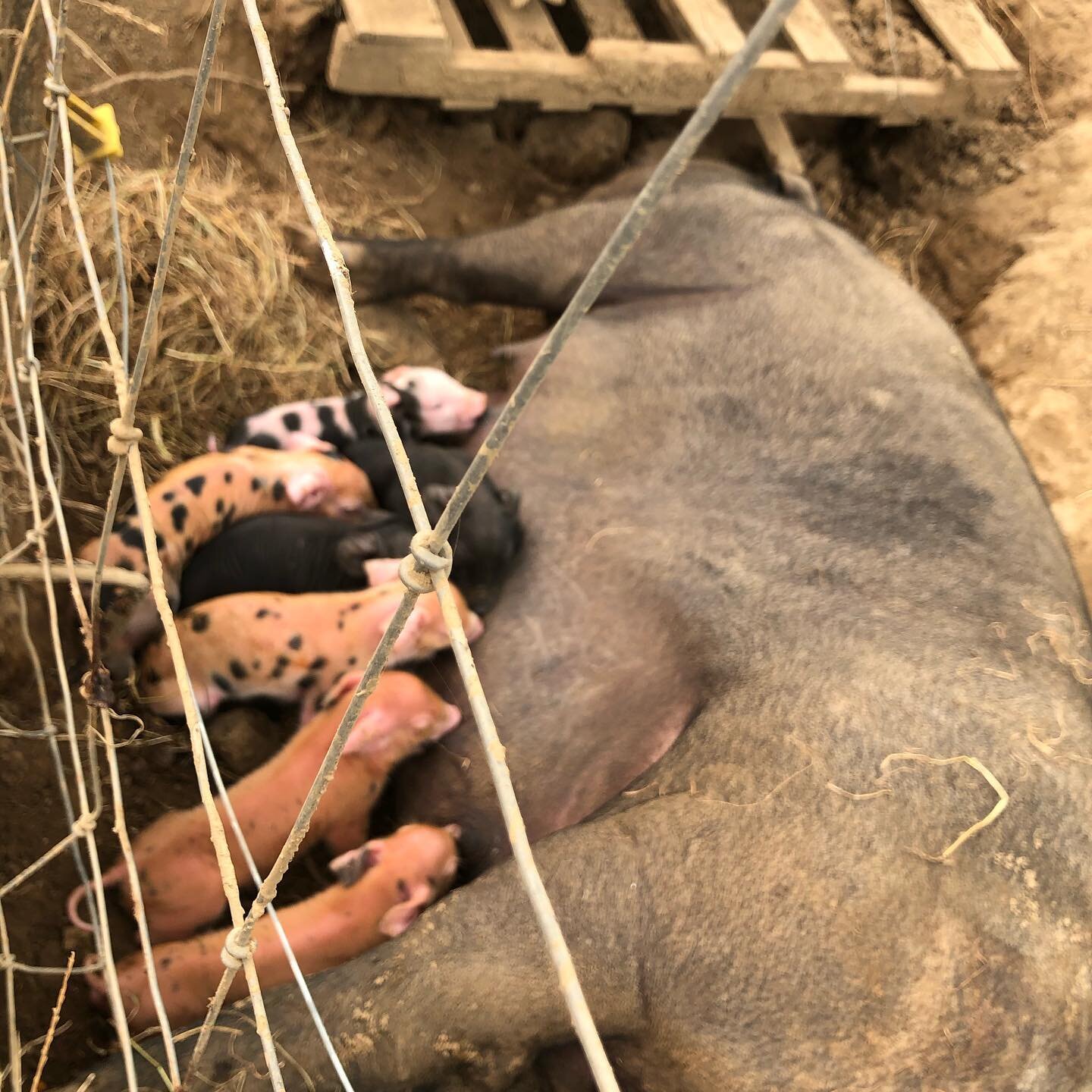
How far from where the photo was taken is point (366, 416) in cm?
211

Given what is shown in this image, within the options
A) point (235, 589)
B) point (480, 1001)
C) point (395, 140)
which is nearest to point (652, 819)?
point (480, 1001)

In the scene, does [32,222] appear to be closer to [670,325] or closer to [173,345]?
[173,345]

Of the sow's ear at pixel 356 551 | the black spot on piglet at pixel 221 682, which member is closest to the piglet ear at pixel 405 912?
A: the black spot on piglet at pixel 221 682

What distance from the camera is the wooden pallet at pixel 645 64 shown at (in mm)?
2191

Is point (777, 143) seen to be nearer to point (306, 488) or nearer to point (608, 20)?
point (608, 20)

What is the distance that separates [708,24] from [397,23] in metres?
0.81

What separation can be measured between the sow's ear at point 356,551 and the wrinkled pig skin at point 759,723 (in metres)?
0.26

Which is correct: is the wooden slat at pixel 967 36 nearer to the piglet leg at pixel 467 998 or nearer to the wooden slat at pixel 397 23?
the wooden slat at pixel 397 23

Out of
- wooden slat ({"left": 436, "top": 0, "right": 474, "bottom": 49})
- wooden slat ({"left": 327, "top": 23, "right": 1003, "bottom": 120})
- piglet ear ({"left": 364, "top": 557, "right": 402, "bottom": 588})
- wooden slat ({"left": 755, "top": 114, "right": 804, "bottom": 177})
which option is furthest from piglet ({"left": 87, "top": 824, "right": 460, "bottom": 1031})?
wooden slat ({"left": 755, "top": 114, "right": 804, "bottom": 177})

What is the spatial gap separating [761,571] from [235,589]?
35.8 inches

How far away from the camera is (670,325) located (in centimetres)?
205

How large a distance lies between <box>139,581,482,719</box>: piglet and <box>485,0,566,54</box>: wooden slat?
4.63 ft

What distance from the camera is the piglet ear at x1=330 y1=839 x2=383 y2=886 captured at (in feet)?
4.99

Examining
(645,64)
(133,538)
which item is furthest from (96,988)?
(645,64)
